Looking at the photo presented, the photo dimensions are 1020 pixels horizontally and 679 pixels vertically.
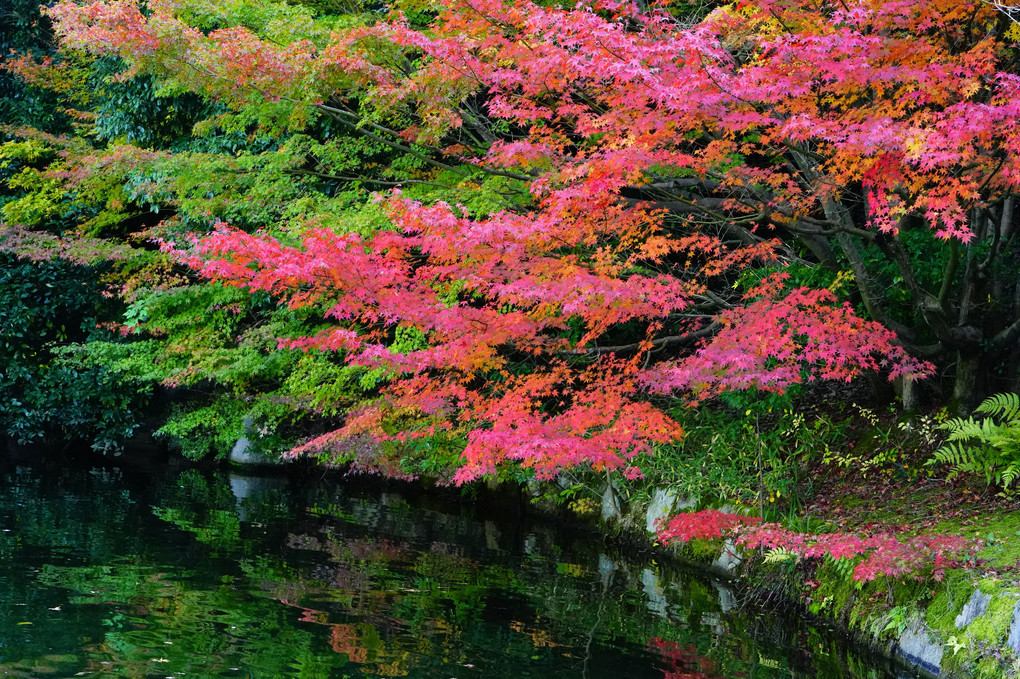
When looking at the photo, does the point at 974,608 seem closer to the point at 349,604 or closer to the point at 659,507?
the point at 659,507

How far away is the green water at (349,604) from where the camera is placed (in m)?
5.81

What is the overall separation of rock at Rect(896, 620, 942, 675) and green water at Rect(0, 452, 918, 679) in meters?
0.20

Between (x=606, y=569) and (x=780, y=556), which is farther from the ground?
(x=780, y=556)

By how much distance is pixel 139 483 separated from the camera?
531 inches

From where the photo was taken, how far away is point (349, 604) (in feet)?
23.6

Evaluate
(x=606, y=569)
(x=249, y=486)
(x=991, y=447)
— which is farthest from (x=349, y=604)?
(x=249, y=486)

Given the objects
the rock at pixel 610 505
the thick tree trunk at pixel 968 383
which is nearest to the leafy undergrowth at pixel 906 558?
the thick tree trunk at pixel 968 383

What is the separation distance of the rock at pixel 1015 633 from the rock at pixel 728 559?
10.6 ft

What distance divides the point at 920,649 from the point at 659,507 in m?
3.98

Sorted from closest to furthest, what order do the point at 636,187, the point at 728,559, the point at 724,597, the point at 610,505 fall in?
the point at 724,597
the point at 636,187
the point at 728,559
the point at 610,505

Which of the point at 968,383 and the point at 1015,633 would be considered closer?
the point at 1015,633

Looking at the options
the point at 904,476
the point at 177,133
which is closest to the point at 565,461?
the point at 904,476

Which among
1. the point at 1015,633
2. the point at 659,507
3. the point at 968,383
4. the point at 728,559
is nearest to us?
the point at 1015,633

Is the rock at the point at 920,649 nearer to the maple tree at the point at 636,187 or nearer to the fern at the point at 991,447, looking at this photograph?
the fern at the point at 991,447
